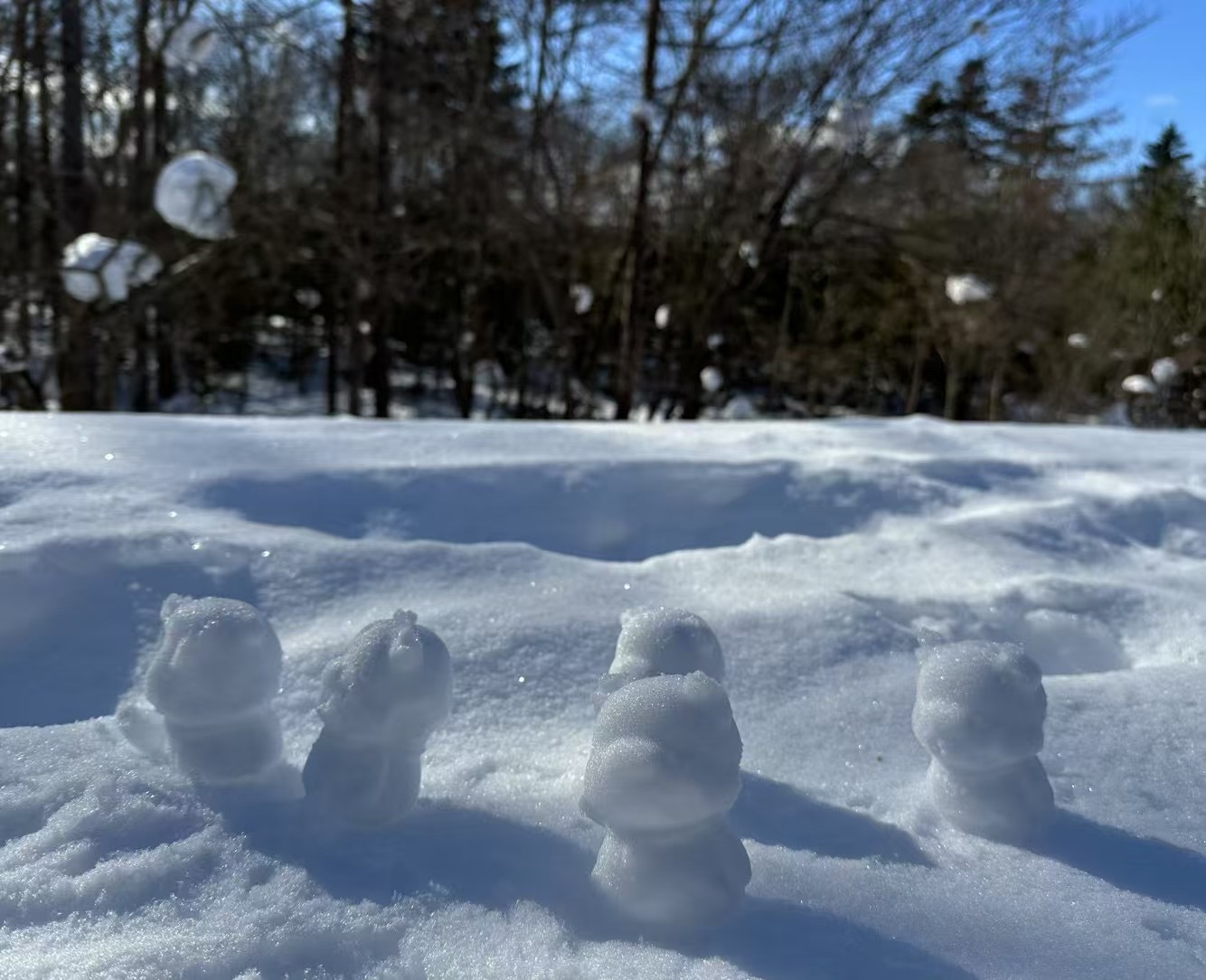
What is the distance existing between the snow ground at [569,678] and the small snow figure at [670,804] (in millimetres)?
37

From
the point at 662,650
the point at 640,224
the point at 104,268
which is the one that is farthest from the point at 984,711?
the point at 640,224

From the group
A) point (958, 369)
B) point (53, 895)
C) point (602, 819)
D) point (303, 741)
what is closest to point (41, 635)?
point (303, 741)

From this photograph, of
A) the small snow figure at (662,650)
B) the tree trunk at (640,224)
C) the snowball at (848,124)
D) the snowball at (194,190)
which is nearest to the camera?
the small snow figure at (662,650)

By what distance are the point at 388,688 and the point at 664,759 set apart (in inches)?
13.0

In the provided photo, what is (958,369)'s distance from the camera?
1334 centimetres

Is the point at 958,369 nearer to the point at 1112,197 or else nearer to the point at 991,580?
the point at 1112,197

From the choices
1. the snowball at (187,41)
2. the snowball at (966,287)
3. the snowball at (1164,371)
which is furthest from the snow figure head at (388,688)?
the snowball at (1164,371)

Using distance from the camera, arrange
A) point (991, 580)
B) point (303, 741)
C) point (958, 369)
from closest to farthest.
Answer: point (303, 741) < point (991, 580) < point (958, 369)

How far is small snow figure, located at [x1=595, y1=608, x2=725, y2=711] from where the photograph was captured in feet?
3.82

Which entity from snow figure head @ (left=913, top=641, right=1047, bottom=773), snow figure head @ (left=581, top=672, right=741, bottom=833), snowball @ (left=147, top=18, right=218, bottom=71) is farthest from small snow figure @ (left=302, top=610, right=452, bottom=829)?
snowball @ (left=147, top=18, right=218, bottom=71)

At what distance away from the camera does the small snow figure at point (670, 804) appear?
89 centimetres

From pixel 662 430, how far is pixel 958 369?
38.2 ft

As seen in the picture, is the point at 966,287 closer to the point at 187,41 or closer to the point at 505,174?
the point at 505,174

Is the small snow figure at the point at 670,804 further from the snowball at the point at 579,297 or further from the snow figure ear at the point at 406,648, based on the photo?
the snowball at the point at 579,297
